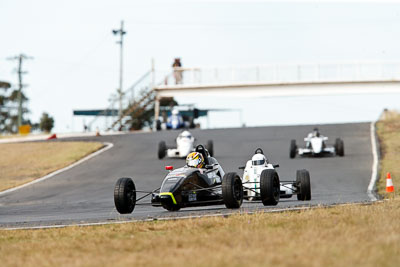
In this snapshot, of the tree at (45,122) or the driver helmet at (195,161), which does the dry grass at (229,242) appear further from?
the tree at (45,122)

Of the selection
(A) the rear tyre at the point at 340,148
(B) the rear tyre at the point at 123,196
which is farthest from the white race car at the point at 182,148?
(B) the rear tyre at the point at 123,196

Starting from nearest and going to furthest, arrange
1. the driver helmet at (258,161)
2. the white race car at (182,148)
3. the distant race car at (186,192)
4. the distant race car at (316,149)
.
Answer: the distant race car at (186,192) → the driver helmet at (258,161) → the distant race car at (316,149) → the white race car at (182,148)

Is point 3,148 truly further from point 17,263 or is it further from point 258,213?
point 17,263

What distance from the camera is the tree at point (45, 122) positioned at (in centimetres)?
11240

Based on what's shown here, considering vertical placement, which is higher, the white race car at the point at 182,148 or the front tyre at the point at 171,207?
the white race car at the point at 182,148

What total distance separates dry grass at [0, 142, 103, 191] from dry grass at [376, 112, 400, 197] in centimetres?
1557

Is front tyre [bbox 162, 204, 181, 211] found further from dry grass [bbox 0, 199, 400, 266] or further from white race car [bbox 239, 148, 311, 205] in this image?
dry grass [bbox 0, 199, 400, 266]

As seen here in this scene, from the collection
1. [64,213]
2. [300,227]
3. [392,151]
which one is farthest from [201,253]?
[392,151]

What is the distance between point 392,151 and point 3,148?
Result: 24.9 m

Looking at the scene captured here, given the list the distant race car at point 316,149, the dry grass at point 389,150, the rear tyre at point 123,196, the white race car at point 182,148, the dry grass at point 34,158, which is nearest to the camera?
the rear tyre at point 123,196

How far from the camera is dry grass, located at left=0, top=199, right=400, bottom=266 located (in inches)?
368

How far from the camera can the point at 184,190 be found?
17453 mm

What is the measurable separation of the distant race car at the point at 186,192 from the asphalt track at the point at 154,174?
26 centimetres

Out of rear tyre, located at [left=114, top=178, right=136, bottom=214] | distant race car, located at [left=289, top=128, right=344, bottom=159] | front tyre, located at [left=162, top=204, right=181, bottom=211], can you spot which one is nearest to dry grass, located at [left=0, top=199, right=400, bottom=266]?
front tyre, located at [left=162, top=204, right=181, bottom=211]
